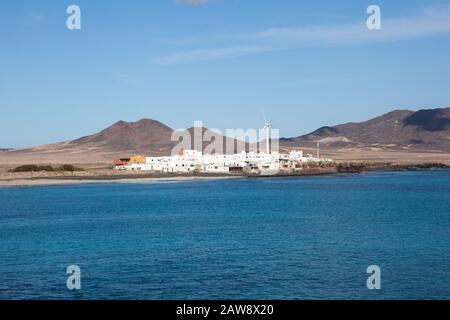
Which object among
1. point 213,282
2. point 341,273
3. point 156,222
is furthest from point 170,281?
point 156,222

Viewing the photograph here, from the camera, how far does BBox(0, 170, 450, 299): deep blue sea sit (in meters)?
18.0

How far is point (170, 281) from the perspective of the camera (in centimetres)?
1906

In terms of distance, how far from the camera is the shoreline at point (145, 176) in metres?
82.0

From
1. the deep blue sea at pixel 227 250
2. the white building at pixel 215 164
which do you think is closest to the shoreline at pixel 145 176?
the white building at pixel 215 164

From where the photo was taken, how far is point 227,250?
994 inches

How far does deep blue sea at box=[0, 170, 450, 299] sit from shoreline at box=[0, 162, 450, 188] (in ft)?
114
